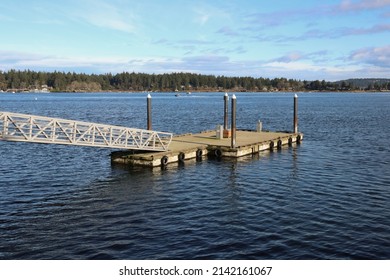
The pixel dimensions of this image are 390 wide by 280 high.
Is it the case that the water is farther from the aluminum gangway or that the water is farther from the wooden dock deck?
the aluminum gangway

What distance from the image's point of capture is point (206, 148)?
33.9 meters

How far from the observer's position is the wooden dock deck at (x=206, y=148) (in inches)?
1174

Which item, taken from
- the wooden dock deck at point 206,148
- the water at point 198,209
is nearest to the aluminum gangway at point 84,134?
the wooden dock deck at point 206,148

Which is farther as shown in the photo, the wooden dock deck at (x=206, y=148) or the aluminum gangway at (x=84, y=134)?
the wooden dock deck at (x=206, y=148)

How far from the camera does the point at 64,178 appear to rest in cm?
2695

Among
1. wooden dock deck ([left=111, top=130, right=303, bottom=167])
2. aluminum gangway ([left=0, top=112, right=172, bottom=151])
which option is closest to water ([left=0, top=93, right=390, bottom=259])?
wooden dock deck ([left=111, top=130, right=303, bottom=167])

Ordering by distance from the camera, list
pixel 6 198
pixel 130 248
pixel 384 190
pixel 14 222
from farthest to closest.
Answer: pixel 384 190 < pixel 6 198 < pixel 14 222 < pixel 130 248

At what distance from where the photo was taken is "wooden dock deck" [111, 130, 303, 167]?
29.8 m

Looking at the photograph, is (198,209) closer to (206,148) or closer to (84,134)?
(84,134)

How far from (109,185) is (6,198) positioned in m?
5.62

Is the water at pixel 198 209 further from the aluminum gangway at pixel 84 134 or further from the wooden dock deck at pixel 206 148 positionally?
the aluminum gangway at pixel 84 134

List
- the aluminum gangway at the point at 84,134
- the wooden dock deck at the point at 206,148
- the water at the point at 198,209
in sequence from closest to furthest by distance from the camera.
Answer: the water at the point at 198,209
the aluminum gangway at the point at 84,134
the wooden dock deck at the point at 206,148
